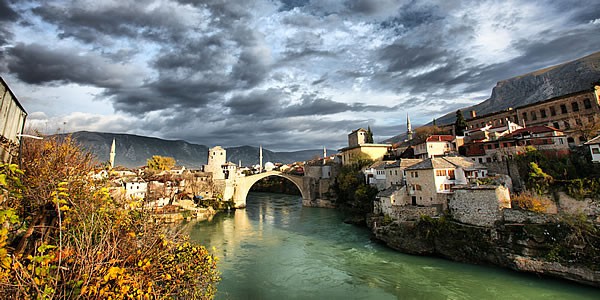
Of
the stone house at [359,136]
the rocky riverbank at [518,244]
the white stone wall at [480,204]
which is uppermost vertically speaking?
the stone house at [359,136]

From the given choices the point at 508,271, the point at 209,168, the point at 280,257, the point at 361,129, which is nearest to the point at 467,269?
the point at 508,271

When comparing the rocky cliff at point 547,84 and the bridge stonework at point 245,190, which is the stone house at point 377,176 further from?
the rocky cliff at point 547,84

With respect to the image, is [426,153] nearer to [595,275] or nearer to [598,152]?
[598,152]

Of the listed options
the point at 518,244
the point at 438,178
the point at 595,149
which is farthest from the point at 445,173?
the point at 595,149

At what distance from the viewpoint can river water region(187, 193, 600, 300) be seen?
11.7 meters

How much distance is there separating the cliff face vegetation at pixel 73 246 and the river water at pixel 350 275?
25.8ft

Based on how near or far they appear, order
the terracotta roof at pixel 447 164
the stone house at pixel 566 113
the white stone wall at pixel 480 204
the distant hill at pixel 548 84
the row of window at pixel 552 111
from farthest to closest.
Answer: the distant hill at pixel 548 84 → the row of window at pixel 552 111 → the stone house at pixel 566 113 → the terracotta roof at pixel 447 164 → the white stone wall at pixel 480 204

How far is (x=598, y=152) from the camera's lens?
15898 millimetres

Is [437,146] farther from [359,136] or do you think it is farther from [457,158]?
[359,136]

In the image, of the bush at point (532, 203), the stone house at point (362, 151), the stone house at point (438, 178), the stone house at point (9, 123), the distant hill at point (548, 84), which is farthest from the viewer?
the distant hill at point (548, 84)

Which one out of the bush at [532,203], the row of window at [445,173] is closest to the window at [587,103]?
the bush at [532,203]

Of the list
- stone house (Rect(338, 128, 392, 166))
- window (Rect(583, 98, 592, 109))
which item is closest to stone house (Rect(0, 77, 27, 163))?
stone house (Rect(338, 128, 392, 166))

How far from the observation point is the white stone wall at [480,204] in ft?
48.9

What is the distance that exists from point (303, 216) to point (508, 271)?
71.2ft
